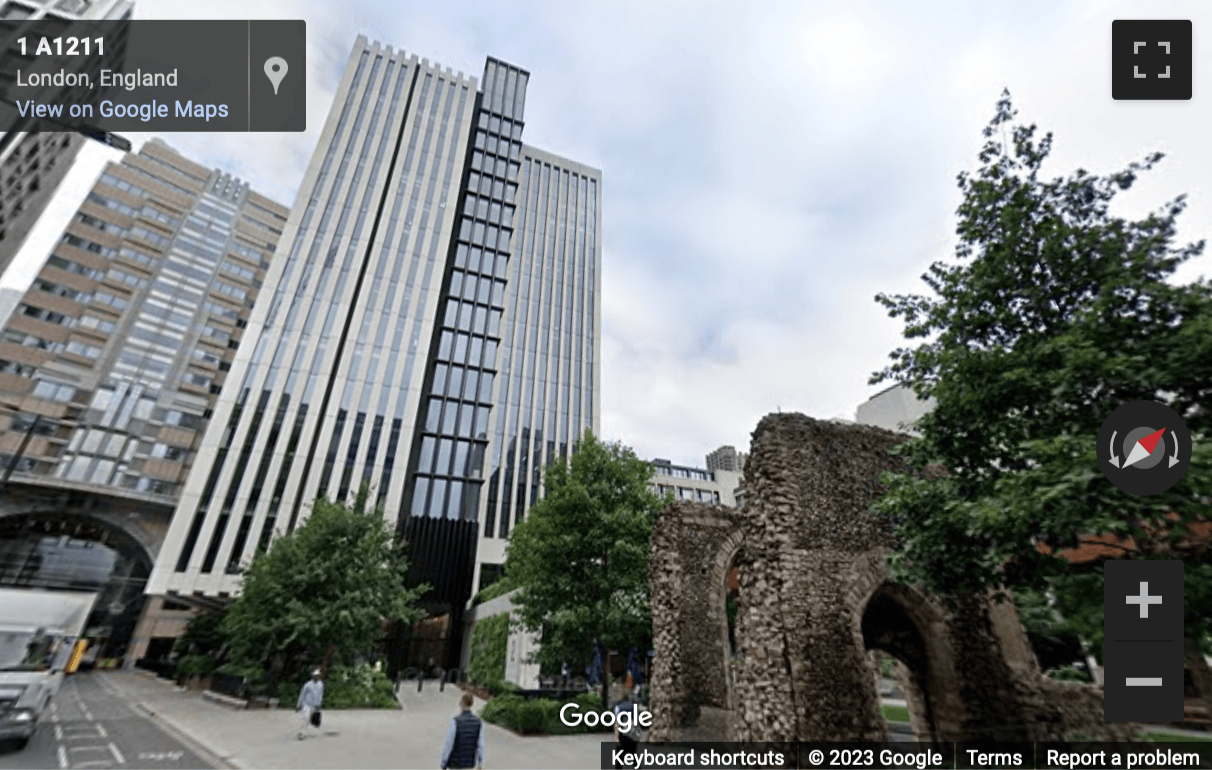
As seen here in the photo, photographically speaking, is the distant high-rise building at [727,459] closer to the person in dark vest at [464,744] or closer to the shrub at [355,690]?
the shrub at [355,690]

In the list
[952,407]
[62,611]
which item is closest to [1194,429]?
[952,407]

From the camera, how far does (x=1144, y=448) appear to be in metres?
5.04

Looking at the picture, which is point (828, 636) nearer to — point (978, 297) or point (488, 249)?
point (978, 297)

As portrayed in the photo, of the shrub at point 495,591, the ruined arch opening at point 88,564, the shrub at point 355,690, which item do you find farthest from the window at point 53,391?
the shrub at point 355,690

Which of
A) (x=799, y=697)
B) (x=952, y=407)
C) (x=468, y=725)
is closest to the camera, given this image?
(x=468, y=725)

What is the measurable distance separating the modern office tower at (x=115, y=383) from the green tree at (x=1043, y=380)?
171ft

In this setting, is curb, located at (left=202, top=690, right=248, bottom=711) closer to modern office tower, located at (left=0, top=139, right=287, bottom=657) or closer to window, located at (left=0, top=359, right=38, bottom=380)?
modern office tower, located at (left=0, top=139, right=287, bottom=657)

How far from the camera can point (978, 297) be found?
810cm

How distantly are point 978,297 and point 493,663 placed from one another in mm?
28174

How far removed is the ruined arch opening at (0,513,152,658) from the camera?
39.8m

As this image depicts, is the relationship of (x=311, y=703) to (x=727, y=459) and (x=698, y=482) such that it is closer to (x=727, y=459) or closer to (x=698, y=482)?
(x=698, y=482)

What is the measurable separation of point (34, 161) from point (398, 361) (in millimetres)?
37841

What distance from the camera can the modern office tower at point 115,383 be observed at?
135 ft

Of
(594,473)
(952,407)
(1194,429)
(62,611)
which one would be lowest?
(62,611)
